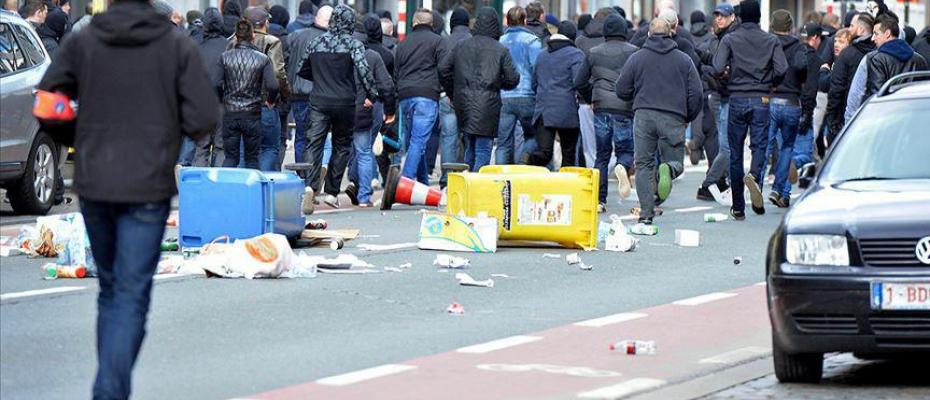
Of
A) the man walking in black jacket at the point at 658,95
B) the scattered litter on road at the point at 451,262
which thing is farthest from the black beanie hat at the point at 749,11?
the scattered litter on road at the point at 451,262

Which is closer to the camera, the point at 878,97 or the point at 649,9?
the point at 878,97

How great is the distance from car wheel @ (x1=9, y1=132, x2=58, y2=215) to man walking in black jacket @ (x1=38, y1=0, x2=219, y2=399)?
10977 mm

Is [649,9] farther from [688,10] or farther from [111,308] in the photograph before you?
[111,308]

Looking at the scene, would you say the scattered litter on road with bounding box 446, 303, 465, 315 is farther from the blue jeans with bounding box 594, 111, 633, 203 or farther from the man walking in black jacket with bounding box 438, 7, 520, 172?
the man walking in black jacket with bounding box 438, 7, 520, 172

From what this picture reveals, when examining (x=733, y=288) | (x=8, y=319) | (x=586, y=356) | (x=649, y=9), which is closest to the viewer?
(x=586, y=356)

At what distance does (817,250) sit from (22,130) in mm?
10452

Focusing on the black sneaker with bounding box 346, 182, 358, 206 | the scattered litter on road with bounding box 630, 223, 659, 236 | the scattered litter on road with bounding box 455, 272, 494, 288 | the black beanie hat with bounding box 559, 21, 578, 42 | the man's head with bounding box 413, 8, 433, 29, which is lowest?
the black sneaker with bounding box 346, 182, 358, 206

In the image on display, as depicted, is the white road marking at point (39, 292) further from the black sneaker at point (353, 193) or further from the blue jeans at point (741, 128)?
the blue jeans at point (741, 128)

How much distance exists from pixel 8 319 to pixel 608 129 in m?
9.61

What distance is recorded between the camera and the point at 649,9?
46469mm

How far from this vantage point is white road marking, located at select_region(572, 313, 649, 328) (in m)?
11.7

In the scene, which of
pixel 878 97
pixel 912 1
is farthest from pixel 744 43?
pixel 912 1

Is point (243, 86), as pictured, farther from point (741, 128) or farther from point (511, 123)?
point (741, 128)

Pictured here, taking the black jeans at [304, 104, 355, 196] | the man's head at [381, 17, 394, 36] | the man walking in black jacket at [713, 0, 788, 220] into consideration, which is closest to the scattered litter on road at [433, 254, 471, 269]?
the black jeans at [304, 104, 355, 196]
